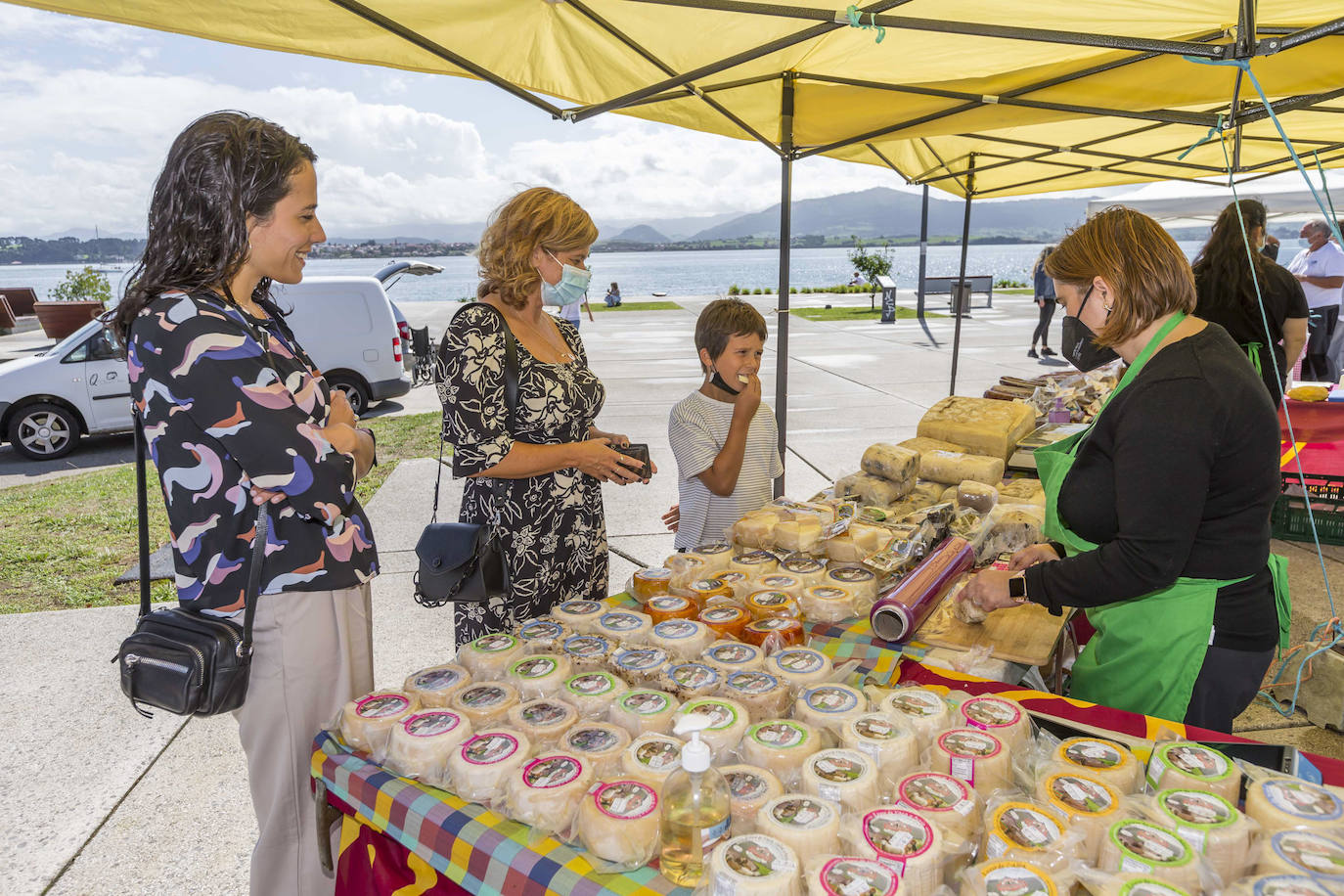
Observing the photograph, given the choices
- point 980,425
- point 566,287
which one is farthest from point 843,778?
point 980,425

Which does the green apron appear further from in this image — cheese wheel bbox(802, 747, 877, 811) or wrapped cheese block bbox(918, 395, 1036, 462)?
wrapped cheese block bbox(918, 395, 1036, 462)

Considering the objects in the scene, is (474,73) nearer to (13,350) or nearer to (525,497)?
(525,497)

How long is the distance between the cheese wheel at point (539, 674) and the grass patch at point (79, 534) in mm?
4434

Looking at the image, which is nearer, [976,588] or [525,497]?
[976,588]

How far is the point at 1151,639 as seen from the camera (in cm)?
200

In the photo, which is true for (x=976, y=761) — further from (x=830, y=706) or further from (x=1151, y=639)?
(x=1151, y=639)

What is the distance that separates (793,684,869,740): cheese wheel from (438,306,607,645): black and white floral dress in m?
1.22

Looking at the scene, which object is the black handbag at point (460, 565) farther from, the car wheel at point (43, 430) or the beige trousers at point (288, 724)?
the car wheel at point (43, 430)

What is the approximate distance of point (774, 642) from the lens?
1.97 metres

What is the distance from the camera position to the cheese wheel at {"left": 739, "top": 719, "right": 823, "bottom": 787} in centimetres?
149

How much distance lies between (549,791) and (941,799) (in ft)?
2.24

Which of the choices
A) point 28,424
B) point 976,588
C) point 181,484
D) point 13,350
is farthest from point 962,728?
point 13,350

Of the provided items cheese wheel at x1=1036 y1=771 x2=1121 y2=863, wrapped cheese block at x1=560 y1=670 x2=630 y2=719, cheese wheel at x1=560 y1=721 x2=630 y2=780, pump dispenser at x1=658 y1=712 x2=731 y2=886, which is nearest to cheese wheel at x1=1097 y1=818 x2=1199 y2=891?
cheese wheel at x1=1036 y1=771 x2=1121 y2=863

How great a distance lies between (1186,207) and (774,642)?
11337 mm
